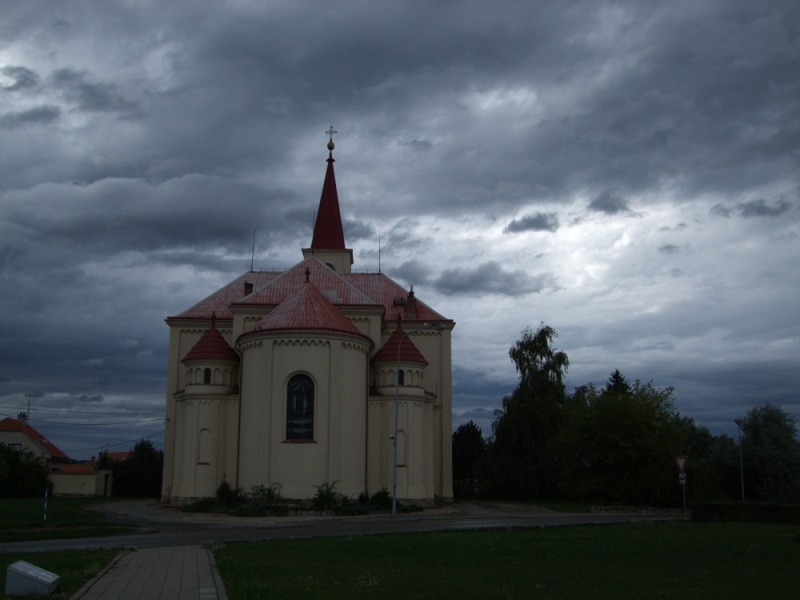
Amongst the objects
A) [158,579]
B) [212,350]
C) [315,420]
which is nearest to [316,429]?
[315,420]

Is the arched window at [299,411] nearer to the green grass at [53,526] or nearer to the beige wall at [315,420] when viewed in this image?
the beige wall at [315,420]

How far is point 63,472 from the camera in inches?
2562

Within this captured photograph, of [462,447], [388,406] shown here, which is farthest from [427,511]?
[462,447]

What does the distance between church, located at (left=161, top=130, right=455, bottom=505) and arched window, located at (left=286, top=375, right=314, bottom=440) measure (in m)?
0.05

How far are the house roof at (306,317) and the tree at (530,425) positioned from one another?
20.8 meters

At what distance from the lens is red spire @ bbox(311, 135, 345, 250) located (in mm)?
64625

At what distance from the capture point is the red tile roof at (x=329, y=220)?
64.6 metres

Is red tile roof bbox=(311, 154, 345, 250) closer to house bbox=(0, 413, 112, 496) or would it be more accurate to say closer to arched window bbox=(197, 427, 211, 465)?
arched window bbox=(197, 427, 211, 465)

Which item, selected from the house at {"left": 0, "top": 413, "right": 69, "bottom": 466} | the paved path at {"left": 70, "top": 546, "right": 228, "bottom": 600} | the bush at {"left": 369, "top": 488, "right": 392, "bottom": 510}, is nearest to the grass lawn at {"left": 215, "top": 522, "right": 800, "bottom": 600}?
the paved path at {"left": 70, "top": 546, "right": 228, "bottom": 600}

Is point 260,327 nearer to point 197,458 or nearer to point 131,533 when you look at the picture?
point 197,458

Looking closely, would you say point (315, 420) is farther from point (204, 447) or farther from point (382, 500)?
point (204, 447)

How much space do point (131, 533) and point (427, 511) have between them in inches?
711

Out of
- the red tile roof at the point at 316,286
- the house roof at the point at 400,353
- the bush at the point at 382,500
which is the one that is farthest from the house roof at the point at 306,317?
the bush at the point at 382,500

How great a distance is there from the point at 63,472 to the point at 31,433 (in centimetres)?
1624
